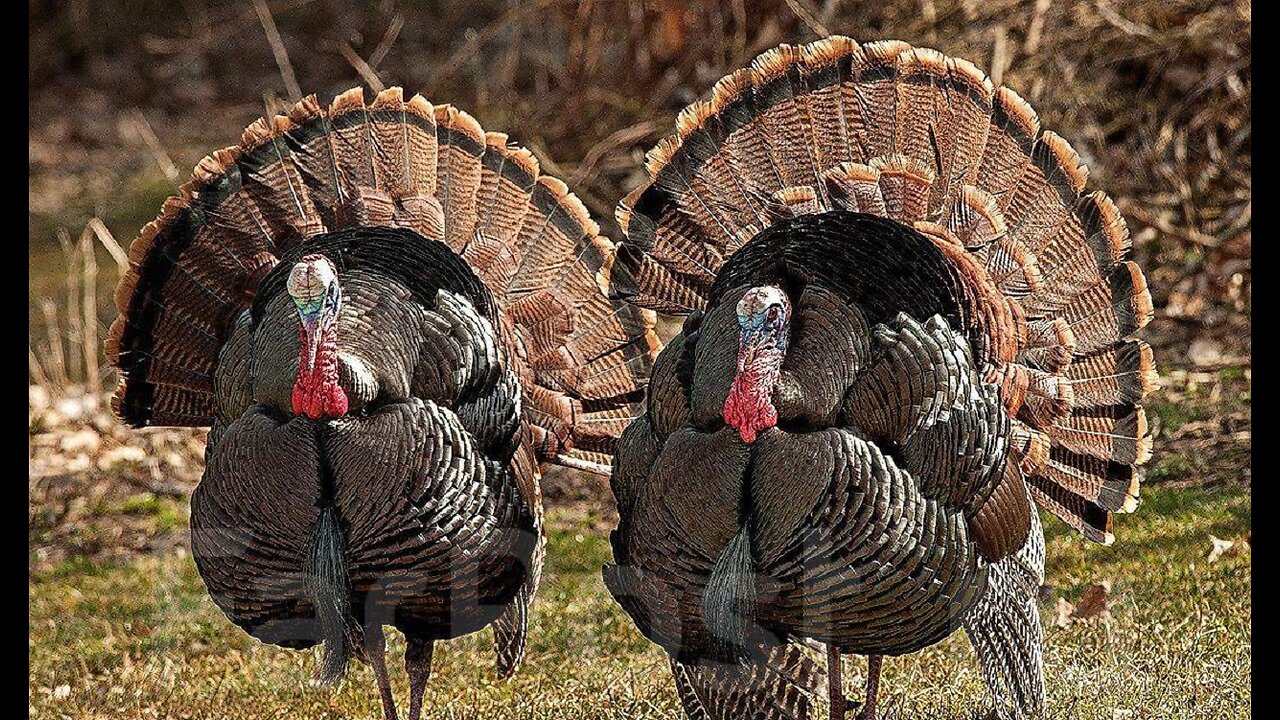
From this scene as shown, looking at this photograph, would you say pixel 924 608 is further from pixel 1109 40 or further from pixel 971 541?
pixel 1109 40

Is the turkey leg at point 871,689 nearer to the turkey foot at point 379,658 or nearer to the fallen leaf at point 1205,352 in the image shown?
the turkey foot at point 379,658

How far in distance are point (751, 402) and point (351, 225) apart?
5.30 ft

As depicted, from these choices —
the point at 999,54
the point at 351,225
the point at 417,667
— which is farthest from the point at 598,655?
the point at 999,54

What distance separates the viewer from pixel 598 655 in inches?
205

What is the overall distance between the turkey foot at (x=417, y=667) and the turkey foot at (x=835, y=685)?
1.09 m

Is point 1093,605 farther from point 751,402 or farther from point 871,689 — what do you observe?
point 751,402

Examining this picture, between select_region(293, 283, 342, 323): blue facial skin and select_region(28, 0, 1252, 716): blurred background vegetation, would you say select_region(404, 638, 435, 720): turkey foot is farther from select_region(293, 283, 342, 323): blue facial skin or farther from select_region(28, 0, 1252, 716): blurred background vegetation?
select_region(293, 283, 342, 323): blue facial skin

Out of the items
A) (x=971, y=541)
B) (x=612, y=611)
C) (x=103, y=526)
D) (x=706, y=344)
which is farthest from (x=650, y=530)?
(x=103, y=526)

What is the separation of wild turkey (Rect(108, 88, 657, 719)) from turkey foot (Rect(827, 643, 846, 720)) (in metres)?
0.86

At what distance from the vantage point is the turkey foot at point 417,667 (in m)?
4.40

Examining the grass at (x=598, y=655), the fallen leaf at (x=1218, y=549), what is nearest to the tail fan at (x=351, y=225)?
the grass at (x=598, y=655)

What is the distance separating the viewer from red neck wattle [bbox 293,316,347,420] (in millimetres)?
3945
